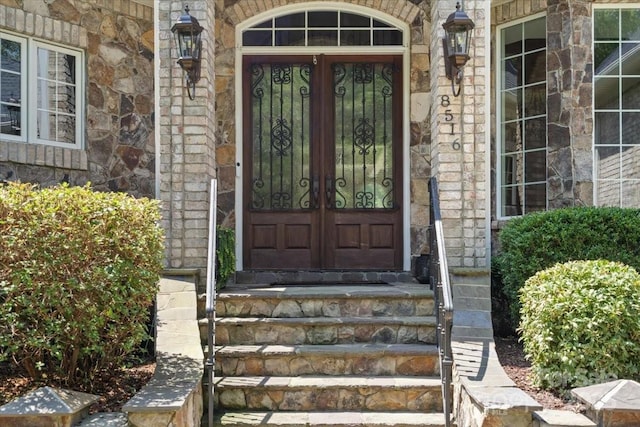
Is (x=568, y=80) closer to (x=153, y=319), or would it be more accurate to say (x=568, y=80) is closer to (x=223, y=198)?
(x=223, y=198)

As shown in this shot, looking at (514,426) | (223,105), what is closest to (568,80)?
(223,105)

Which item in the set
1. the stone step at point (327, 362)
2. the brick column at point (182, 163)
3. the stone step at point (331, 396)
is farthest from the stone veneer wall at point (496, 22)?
the brick column at point (182, 163)

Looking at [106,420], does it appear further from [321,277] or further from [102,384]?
[321,277]

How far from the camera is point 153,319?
533cm

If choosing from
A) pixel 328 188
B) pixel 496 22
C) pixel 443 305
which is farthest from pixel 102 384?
pixel 496 22

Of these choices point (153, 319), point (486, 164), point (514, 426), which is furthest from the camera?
point (486, 164)

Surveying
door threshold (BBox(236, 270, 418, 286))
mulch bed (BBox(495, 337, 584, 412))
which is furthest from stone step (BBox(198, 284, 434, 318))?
door threshold (BBox(236, 270, 418, 286))

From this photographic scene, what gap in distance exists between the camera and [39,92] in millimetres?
6676

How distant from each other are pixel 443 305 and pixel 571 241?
1.57 m

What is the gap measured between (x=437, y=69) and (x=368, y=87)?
132 cm

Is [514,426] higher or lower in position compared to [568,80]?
lower

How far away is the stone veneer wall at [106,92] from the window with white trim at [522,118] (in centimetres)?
371

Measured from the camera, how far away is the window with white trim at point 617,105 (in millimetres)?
6676

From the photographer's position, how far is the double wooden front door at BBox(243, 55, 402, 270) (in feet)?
23.0
